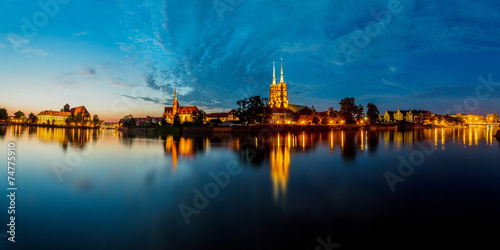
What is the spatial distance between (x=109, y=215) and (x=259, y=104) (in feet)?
175

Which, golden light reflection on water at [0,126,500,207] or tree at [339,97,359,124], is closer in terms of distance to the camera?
golden light reflection on water at [0,126,500,207]

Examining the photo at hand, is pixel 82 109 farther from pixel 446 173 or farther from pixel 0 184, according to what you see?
pixel 446 173

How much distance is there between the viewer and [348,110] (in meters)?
87.6

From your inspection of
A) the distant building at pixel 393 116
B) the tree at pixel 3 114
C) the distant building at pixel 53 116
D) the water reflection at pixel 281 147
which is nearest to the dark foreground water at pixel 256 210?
the water reflection at pixel 281 147

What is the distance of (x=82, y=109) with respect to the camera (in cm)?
12712

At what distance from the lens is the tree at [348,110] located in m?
86.2

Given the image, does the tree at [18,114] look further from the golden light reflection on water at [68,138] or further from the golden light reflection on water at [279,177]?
the golden light reflection on water at [279,177]

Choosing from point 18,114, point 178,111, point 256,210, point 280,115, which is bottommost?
point 256,210

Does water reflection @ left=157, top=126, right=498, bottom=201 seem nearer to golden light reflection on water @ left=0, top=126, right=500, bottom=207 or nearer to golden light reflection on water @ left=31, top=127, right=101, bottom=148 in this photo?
golden light reflection on water @ left=0, top=126, right=500, bottom=207

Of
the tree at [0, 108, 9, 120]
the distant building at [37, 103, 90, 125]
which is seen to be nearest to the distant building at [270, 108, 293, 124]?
the distant building at [37, 103, 90, 125]

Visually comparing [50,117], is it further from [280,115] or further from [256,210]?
[256,210]

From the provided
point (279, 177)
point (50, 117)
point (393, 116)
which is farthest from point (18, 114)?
point (393, 116)

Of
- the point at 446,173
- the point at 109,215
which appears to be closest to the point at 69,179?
the point at 109,215

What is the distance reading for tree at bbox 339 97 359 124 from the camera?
8618cm
